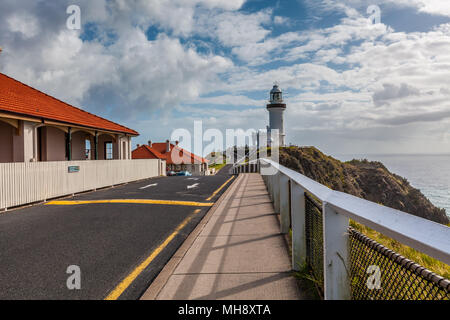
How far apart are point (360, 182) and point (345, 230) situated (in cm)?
6668

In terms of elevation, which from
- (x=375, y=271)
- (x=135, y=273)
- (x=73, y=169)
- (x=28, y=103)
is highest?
(x=28, y=103)

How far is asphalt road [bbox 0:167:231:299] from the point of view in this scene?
11.8 feet

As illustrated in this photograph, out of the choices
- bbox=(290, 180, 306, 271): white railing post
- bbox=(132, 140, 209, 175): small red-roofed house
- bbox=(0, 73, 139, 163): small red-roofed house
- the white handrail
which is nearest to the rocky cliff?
bbox=(132, 140, 209, 175): small red-roofed house

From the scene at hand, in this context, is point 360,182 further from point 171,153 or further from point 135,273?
point 135,273

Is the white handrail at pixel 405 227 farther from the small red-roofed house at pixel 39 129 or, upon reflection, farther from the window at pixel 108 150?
the window at pixel 108 150

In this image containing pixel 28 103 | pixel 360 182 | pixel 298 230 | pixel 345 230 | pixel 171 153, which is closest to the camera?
pixel 345 230

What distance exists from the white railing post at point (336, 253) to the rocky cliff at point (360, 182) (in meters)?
46.5

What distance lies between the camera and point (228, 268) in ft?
12.8

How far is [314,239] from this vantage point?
355 cm

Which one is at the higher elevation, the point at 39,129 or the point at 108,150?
the point at 39,129

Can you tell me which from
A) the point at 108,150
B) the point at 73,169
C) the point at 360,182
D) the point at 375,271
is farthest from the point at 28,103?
the point at 360,182

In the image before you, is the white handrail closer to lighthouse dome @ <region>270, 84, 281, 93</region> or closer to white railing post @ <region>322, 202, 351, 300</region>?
white railing post @ <region>322, 202, 351, 300</region>

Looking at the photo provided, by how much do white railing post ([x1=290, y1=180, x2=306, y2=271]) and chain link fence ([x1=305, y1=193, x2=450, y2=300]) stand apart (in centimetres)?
10
